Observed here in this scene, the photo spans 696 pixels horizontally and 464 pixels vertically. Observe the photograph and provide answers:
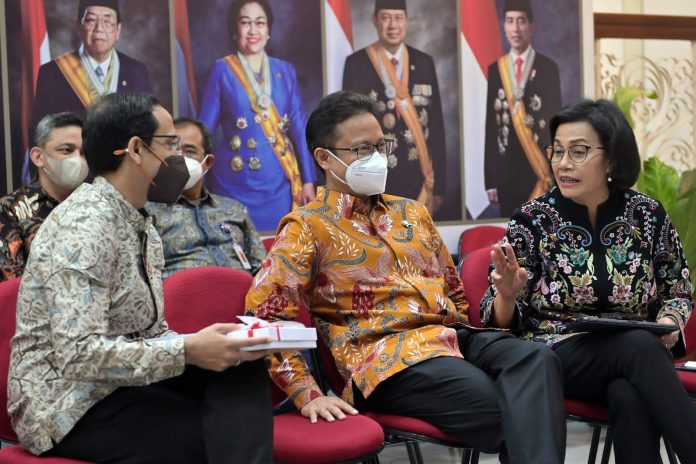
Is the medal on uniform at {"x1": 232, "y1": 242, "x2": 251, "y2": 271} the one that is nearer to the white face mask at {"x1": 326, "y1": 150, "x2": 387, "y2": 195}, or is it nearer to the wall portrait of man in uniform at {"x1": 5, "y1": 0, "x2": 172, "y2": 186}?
the wall portrait of man in uniform at {"x1": 5, "y1": 0, "x2": 172, "y2": 186}

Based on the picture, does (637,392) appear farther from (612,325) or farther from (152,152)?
(152,152)

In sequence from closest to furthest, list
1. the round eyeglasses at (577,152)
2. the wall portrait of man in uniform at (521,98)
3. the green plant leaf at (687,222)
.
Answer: the round eyeglasses at (577,152)
the green plant leaf at (687,222)
the wall portrait of man in uniform at (521,98)

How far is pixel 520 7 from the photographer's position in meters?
5.82

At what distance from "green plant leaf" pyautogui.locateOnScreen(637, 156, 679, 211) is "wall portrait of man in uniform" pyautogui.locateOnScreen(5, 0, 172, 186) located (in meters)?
2.83

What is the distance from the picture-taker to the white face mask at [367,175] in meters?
Answer: 2.75

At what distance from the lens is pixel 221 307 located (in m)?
2.55

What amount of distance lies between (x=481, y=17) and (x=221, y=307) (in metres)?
3.72

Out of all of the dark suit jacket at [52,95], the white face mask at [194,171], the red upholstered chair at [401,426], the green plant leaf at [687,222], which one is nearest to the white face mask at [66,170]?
the white face mask at [194,171]

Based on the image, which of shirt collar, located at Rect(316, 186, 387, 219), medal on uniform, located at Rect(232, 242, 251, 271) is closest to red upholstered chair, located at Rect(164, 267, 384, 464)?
shirt collar, located at Rect(316, 186, 387, 219)

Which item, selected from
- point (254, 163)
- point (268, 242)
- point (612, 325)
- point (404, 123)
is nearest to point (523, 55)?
point (404, 123)

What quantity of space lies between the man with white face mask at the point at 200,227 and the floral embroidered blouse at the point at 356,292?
3.98ft

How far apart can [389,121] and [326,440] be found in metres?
3.44

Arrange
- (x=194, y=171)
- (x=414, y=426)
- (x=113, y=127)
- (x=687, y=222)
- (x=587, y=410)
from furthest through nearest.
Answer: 1. (x=687, y=222)
2. (x=194, y=171)
3. (x=587, y=410)
4. (x=414, y=426)
5. (x=113, y=127)

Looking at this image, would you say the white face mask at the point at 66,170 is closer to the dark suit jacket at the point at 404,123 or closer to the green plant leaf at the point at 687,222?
the dark suit jacket at the point at 404,123
